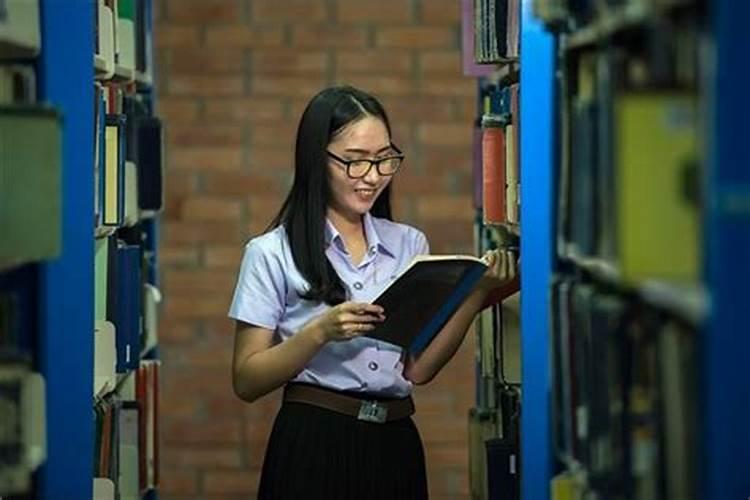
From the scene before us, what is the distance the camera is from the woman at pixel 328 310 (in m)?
3.14

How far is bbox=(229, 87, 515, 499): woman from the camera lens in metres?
3.14

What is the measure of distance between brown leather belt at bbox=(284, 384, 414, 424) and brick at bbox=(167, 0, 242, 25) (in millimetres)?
2119

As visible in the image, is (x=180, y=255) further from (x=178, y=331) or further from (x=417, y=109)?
(x=417, y=109)

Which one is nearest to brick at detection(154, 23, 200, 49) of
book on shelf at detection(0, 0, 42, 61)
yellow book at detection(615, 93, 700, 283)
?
book on shelf at detection(0, 0, 42, 61)

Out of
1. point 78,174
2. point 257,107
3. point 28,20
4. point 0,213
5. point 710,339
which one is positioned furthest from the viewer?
point 257,107

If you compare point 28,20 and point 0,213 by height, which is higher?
point 28,20

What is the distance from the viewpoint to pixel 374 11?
5.09 m

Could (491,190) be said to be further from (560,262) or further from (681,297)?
(681,297)

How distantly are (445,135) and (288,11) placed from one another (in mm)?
623

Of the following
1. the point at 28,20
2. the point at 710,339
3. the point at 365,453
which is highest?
the point at 28,20

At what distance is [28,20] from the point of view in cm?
247

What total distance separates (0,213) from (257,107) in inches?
114

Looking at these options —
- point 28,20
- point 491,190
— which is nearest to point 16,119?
point 28,20

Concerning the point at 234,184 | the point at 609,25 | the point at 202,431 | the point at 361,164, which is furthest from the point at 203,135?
the point at 609,25
